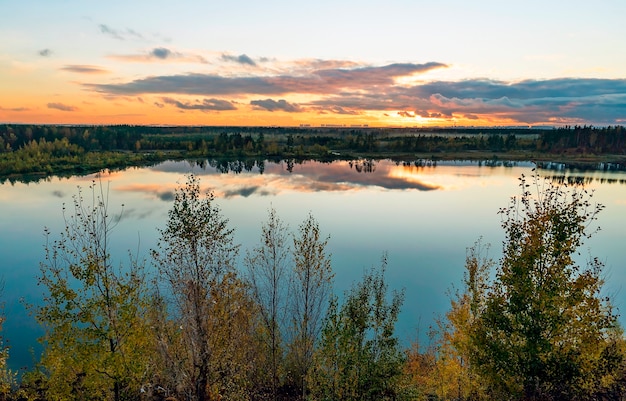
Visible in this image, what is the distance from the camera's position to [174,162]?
140500mm

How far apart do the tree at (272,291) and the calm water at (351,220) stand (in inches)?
→ 239

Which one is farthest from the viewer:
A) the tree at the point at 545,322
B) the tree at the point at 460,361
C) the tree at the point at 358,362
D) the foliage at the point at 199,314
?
the tree at the point at 460,361

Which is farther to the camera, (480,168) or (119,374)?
(480,168)

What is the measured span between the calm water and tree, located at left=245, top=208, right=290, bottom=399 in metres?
6.08

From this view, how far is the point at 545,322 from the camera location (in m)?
15.0

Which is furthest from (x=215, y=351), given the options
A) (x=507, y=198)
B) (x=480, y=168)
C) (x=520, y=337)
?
(x=480, y=168)

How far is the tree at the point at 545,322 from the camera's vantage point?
1468 cm

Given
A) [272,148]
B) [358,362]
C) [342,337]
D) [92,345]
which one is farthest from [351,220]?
[272,148]

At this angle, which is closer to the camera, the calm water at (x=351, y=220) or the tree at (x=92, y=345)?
the tree at (x=92, y=345)

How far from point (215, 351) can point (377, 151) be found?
17137cm

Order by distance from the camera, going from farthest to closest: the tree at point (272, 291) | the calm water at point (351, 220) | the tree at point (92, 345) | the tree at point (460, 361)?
the calm water at point (351, 220)
the tree at point (272, 291)
the tree at point (460, 361)
the tree at point (92, 345)

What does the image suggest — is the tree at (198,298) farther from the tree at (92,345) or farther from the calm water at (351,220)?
the calm water at (351,220)

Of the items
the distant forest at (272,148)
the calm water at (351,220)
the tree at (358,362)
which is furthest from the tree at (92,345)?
the distant forest at (272,148)

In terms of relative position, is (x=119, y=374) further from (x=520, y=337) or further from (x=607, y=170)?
(x=607, y=170)
